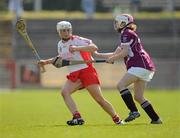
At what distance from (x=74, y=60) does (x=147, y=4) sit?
23.7 meters

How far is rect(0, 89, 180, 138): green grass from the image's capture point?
11117mm

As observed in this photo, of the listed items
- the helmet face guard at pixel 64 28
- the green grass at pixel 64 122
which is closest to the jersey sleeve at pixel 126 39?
the helmet face guard at pixel 64 28

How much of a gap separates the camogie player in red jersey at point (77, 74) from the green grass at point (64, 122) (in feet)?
1.03

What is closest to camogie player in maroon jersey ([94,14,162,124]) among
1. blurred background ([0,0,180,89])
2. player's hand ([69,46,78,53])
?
player's hand ([69,46,78,53])

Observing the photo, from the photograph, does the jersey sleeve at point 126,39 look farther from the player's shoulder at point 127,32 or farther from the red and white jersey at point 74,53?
the red and white jersey at point 74,53

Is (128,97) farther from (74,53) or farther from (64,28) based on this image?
(64,28)

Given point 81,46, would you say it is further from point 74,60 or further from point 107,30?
point 107,30

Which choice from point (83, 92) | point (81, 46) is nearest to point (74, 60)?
point (81, 46)

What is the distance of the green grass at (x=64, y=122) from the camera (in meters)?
11.1

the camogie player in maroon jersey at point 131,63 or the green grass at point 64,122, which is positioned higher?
the camogie player in maroon jersey at point 131,63

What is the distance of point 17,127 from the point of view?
1277 cm

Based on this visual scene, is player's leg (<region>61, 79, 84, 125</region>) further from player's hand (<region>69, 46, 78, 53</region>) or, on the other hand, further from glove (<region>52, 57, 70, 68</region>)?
player's hand (<region>69, 46, 78, 53</region>)

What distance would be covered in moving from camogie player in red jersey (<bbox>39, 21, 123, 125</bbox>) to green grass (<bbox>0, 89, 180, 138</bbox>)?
12.4 inches

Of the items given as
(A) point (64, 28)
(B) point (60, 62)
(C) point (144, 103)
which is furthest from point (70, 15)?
(C) point (144, 103)
